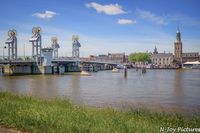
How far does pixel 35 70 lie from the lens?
138375mm

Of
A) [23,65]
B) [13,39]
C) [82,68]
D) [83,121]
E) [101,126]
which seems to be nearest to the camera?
[101,126]

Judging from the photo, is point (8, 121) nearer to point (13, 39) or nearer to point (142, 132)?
point (142, 132)

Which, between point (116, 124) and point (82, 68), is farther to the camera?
point (82, 68)

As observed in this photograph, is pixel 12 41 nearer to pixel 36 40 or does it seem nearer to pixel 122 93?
pixel 36 40

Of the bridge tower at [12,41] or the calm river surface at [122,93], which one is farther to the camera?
the bridge tower at [12,41]

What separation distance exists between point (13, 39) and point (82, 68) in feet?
132

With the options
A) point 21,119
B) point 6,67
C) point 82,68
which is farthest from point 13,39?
point 21,119

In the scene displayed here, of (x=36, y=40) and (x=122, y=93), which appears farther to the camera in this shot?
(x=36, y=40)

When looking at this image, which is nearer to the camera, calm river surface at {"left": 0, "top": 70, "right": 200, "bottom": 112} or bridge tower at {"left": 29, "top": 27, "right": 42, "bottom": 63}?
calm river surface at {"left": 0, "top": 70, "right": 200, "bottom": 112}

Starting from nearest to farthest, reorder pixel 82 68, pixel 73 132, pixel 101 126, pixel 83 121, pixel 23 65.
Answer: pixel 73 132
pixel 101 126
pixel 83 121
pixel 23 65
pixel 82 68

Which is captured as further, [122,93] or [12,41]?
[12,41]

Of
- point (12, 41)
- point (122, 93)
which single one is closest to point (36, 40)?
point (12, 41)

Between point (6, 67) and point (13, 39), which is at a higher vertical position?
point (13, 39)

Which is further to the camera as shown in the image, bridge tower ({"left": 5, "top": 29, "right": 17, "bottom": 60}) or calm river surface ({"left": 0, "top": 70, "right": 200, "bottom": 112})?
bridge tower ({"left": 5, "top": 29, "right": 17, "bottom": 60})
